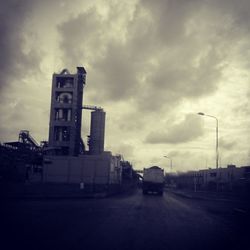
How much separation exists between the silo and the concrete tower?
464 cm

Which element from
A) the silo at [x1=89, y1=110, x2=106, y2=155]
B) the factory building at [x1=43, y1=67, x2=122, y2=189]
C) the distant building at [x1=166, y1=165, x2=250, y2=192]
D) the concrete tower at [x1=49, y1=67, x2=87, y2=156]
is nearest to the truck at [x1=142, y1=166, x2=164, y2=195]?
the distant building at [x1=166, y1=165, x2=250, y2=192]

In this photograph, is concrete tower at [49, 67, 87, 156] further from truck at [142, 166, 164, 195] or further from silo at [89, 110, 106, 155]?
truck at [142, 166, 164, 195]

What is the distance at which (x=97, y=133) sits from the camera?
74438mm

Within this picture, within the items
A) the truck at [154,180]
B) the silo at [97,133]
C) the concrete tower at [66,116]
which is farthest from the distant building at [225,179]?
the concrete tower at [66,116]

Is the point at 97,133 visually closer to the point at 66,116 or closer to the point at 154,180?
the point at 66,116

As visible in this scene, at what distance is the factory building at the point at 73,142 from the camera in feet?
211

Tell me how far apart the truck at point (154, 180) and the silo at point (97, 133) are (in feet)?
74.0

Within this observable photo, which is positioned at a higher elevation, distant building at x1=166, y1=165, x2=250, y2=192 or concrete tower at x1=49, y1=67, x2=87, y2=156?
concrete tower at x1=49, y1=67, x2=87, y2=156

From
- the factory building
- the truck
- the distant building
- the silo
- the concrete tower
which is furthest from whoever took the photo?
the silo

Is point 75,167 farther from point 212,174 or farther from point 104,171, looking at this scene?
point 212,174

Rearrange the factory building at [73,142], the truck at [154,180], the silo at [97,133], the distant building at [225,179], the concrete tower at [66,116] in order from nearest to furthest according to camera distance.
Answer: the truck at [154,180], the distant building at [225,179], the factory building at [73,142], the concrete tower at [66,116], the silo at [97,133]

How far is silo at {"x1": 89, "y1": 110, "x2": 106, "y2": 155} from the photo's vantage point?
74.0 m

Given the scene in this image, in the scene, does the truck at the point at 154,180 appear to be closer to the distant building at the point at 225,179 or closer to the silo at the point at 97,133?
the distant building at the point at 225,179

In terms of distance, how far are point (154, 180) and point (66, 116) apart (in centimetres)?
2495
